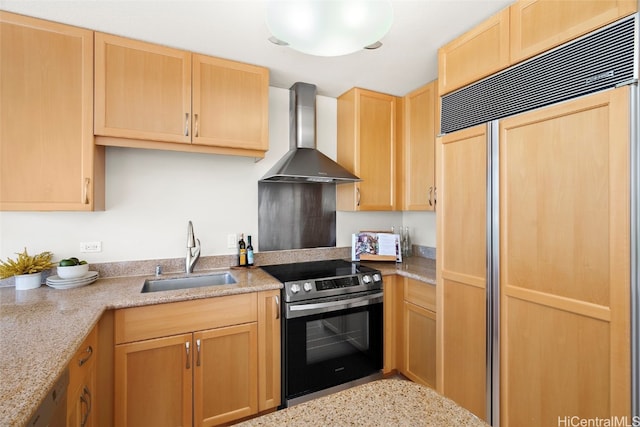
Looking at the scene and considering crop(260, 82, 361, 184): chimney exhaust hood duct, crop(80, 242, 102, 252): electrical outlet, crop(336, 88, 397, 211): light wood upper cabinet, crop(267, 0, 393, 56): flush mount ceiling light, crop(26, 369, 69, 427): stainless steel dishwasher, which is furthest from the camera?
crop(336, 88, 397, 211): light wood upper cabinet

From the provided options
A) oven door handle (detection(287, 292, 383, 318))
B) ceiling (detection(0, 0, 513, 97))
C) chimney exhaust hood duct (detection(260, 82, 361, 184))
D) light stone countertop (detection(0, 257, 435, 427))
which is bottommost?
oven door handle (detection(287, 292, 383, 318))

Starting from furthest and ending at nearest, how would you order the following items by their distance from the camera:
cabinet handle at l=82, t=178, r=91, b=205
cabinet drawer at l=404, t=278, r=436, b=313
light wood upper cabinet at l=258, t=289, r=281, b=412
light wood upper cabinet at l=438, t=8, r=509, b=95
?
cabinet drawer at l=404, t=278, r=436, b=313 → light wood upper cabinet at l=258, t=289, r=281, b=412 → cabinet handle at l=82, t=178, r=91, b=205 → light wood upper cabinet at l=438, t=8, r=509, b=95

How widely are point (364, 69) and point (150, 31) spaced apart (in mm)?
1405

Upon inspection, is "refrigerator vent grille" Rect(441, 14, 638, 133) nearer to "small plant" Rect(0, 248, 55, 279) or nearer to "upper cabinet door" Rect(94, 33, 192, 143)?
"upper cabinet door" Rect(94, 33, 192, 143)

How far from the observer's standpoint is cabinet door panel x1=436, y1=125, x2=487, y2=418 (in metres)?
1.65

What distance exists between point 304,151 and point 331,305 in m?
1.23

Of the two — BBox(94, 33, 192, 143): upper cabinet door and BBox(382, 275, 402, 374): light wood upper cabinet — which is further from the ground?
BBox(94, 33, 192, 143): upper cabinet door

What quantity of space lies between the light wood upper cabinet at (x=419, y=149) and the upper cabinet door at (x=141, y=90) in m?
1.78

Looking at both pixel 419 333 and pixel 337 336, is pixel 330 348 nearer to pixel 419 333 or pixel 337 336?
pixel 337 336

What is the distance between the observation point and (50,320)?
1.29 meters

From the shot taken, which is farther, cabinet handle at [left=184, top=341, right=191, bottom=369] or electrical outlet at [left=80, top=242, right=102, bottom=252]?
electrical outlet at [left=80, top=242, right=102, bottom=252]

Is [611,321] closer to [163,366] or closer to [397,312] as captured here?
[397,312]

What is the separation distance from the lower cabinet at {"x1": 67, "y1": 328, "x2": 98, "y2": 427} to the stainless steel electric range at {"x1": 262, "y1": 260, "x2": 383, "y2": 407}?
99 centimetres

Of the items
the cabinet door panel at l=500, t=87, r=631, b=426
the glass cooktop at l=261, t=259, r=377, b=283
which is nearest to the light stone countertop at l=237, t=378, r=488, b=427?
the cabinet door panel at l=500, t=87, r=631, b=426
